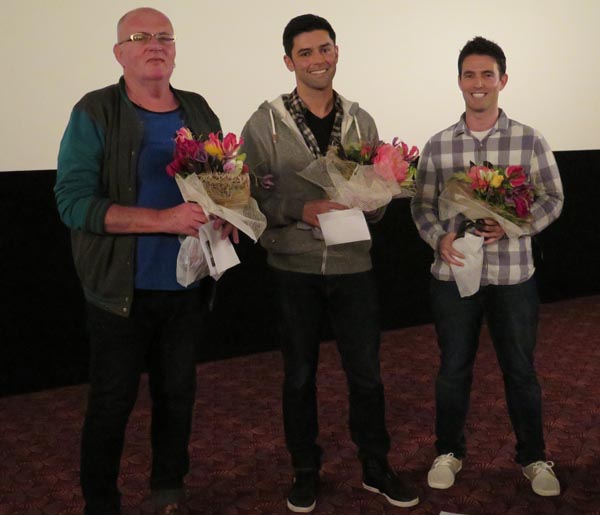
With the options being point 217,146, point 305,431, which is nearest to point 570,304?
point 305,431

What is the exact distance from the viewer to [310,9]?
4316 mm

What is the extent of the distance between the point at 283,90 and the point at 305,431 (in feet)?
7.57

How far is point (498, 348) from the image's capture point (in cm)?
262

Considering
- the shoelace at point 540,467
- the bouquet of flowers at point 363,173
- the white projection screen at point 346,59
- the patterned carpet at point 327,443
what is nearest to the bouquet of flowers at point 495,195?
the bouquet of flowers at point 363,173

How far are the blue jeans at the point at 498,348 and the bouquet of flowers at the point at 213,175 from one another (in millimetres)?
847

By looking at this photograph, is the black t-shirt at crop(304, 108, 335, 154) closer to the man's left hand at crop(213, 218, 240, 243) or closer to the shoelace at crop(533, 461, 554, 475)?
the man's left hand at crop(213, 218, 240, 243)

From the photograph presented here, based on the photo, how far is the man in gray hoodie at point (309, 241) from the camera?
2.40 meters

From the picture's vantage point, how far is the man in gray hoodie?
2.40m

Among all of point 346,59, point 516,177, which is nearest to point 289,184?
point 516,177

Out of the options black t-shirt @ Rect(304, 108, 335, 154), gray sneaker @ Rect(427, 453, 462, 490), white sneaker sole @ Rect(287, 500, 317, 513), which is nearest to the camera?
black t-shirt @ Rect(304, 108, 335, 154)

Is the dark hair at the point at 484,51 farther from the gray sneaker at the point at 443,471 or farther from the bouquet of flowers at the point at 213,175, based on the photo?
the gray sneaker at the point at 443,471

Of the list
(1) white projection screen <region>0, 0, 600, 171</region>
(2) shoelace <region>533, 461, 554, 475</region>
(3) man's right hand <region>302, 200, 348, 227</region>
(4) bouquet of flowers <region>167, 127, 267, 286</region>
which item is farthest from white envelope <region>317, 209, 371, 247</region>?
(1) white projection screen <region>0, 0, 600, 171</region>

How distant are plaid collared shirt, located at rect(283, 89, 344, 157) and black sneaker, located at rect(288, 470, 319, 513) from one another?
1.12 m

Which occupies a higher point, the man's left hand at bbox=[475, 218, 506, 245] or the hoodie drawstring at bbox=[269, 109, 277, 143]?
the hoodie drawstring at bbox=[269, 109, 277, 143]
